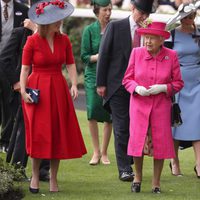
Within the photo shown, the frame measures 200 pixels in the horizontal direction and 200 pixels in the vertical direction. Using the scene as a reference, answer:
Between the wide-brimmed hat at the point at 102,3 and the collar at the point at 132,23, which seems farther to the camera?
the wide-brimmed hat at the point at 102,3

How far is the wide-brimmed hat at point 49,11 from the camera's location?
36.1 feet

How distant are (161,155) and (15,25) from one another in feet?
9.91

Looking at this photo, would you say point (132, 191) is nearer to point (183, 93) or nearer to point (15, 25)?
point (183, 93)

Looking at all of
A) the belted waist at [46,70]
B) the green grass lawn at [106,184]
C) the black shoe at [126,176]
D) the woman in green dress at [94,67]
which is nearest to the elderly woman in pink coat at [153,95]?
the green grass lawn at [106,184]

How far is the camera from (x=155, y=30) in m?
11.1

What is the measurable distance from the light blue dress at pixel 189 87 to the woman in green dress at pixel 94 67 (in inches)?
57.0

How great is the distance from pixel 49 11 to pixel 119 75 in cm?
157

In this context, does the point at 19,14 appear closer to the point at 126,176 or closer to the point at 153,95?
the point at 126,176

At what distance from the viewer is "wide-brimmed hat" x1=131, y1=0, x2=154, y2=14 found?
39.5 ft

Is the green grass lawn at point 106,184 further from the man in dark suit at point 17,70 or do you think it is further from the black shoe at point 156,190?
the man in dark suit at point 17,70

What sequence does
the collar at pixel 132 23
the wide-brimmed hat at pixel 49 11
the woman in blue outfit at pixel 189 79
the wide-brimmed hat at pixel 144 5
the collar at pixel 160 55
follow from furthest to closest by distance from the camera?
the woman in blue outfit at pixel 189 79, the collar at pixel 132 23, the wide-brimmed hat at pixel 144 5, the collar at pixel 160 55, the wide-brimmed hat at pixel 49 11

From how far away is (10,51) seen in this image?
468 inches

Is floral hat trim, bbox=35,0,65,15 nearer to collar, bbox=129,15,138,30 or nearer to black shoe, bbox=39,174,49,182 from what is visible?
collar, bbox=129,15,138,30

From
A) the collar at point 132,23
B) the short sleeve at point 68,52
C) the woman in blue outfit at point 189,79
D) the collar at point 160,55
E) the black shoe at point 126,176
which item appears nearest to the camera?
the collar at point 160,55
